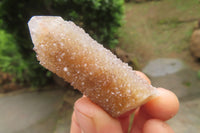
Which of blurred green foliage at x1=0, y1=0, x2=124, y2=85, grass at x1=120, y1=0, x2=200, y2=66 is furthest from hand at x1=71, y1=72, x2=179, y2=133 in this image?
grass at x1=120, y1=0, x2=200, y2=66

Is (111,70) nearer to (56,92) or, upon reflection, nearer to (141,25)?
(56,92)

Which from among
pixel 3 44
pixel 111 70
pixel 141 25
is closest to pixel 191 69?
pixel 141 25

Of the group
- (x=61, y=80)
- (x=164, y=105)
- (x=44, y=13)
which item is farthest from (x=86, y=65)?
(x=61, y=80)

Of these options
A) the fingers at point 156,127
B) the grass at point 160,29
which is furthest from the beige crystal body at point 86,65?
the grass at point 160,29

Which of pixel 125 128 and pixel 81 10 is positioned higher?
pixel 81 10

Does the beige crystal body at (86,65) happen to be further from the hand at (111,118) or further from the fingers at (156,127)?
the fingers at (156,127)

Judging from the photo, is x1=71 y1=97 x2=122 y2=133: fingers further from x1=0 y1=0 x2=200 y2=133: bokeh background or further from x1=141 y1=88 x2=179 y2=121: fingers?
x1=0 y1=0 x2=200 y2=133: bokeh background

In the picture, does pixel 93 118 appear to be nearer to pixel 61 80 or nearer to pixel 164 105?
pixel 164 105
